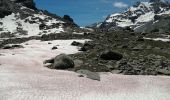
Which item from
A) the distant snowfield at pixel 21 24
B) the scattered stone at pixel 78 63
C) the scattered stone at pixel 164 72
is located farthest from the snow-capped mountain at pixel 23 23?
the scattered stone at pixel 164 72

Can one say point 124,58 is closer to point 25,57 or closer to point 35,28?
point 25,57

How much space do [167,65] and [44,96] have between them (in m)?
25.7

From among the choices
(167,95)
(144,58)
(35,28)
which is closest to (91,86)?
(167,95)

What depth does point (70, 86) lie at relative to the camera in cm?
3806

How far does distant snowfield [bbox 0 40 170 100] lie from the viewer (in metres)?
34.1

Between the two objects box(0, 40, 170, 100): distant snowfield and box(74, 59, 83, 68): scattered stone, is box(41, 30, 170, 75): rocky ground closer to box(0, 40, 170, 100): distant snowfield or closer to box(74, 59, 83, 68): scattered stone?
box(74, 59, 83, 68): scattered stone

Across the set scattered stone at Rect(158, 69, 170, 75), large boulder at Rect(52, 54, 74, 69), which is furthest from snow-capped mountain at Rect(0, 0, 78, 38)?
scattered stone at Rect(158, 69, 170, 75)

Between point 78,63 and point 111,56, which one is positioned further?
point 111,56

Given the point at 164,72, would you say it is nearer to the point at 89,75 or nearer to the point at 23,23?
the point at 89,75

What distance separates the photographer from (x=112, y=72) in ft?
162

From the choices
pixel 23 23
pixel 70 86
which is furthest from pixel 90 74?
pixel 23 23

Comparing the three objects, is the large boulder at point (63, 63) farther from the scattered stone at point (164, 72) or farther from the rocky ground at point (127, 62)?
the scattered stone at point (164, 72)

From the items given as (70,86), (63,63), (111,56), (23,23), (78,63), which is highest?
(23,23)

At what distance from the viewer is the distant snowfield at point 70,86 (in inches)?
1342
